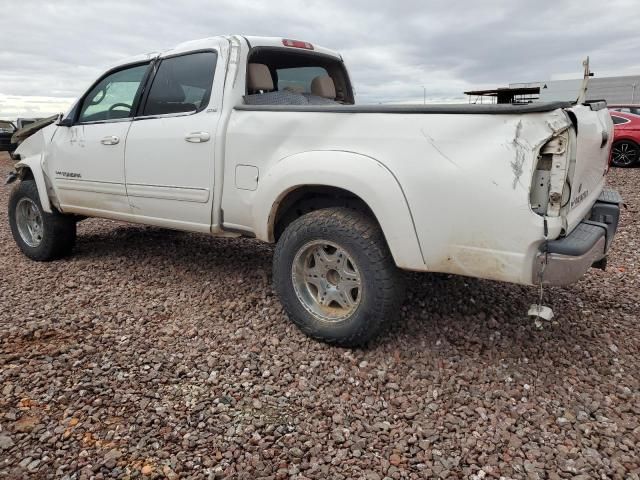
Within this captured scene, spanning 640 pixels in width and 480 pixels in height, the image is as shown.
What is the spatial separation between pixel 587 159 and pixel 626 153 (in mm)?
→ 10382

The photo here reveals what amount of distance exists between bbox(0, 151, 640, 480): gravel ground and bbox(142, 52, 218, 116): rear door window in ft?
4.80

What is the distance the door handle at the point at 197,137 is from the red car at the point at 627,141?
10.7m

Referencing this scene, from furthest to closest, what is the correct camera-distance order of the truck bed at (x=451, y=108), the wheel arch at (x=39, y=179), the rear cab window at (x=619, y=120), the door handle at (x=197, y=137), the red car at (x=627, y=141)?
1. the rear cab window at (x=619, y=120)
2. the red car at (x=627, y=141)
3. the wheel arch at (x=39, y=179)
4. the door handle at (x=197, y=137)
5. the truck bed at (x=451, y=108)

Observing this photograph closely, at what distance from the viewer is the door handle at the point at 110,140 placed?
4.09 meters

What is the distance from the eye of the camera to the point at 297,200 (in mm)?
3287

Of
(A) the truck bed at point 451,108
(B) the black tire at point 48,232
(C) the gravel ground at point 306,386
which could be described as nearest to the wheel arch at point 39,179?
(B) the black tire at point 48,232

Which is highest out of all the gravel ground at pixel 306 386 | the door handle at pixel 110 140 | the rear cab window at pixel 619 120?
the door handle at pixel 110 140

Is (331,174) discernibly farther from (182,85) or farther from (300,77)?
(300,77)

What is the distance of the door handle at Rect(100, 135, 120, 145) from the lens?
409cm

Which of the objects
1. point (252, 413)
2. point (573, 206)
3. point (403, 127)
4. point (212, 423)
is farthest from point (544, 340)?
point (212, 423)

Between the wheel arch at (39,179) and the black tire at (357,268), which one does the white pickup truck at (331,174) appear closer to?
the black tire at (357,268)

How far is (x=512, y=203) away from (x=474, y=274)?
42cm

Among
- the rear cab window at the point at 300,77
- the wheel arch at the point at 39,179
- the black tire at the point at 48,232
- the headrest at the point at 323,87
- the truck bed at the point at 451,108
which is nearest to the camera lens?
the truck bed at the point at 451,108

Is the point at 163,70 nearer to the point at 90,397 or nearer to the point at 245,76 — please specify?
the point at 245,76
